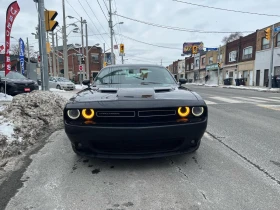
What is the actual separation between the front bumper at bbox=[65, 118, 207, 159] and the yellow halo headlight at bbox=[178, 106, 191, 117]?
132mm

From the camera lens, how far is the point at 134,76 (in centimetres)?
438

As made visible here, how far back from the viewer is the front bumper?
8.93 ft

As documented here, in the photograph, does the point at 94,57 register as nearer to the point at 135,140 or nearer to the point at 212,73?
the point at 212,73

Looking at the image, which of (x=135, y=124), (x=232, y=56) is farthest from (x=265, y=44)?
(x=135, y=124)

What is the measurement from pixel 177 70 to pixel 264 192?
A: 83336mm

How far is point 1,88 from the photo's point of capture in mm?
11477

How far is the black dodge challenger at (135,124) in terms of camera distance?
2748 mm

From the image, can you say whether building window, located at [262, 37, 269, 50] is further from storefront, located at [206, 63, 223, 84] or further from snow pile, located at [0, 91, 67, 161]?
snow pile, located at [0, 91, 67, 161]

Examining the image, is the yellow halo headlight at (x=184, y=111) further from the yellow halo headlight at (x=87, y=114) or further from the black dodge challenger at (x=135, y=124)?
the yellow halo headlight at (x=87, y=114)

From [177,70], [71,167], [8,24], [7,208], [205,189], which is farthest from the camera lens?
[177,70]

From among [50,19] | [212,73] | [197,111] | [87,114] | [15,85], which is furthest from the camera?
[212,73]

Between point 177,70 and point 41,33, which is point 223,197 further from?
point 177,70

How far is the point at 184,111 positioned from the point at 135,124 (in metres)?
0.64

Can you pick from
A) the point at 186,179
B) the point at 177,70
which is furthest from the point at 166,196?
the point at 177,70
